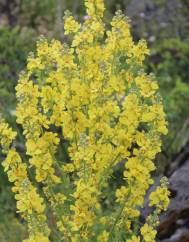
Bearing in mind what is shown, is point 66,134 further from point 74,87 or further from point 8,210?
point 8,210

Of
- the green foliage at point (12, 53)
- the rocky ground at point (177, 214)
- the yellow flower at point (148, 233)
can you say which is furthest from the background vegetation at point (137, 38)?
the yellow flower at point (148, 233)

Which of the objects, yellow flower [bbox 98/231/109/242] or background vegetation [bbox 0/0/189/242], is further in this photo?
background vegetation [bbox 0/0/189/242]

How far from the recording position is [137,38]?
301 inches

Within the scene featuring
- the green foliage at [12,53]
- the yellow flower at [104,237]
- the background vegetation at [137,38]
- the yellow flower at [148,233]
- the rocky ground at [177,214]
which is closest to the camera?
the yellow flower at [148,233]

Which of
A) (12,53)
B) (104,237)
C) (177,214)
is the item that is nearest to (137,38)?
(12,53)

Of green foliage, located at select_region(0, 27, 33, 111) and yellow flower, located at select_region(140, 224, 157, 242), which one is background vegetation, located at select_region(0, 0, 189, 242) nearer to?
green foliage, located at select_region(0, 27, 33, 111)

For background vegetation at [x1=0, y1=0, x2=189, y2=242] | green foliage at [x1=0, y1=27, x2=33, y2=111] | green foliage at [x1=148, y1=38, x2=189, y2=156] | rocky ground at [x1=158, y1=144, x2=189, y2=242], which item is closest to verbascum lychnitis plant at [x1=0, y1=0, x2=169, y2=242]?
rocky ground at [x1=158, y1=144, x2=189, y2=242]

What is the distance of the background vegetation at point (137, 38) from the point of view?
18.2 feet

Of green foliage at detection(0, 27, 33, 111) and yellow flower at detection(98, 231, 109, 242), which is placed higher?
green foliage at detection(0, 27, 33, 111)

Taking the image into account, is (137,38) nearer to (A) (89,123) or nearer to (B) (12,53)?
(B) (12,53)

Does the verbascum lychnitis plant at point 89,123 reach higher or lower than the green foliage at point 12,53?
lower

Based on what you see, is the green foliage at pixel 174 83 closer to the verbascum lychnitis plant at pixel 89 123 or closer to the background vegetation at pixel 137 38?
the background vegetation at pixel 137 38

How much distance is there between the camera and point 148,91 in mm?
3205

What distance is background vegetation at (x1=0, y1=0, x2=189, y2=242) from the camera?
18.2 feet
